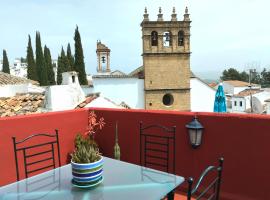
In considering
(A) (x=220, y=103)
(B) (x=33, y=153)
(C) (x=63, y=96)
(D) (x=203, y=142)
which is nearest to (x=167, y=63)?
(C) (x=63, y=96)

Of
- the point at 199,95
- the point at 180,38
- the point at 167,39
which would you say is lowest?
the point at 199,95

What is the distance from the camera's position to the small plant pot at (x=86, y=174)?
80.1 inches

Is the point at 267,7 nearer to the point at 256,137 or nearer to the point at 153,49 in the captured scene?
the point at 153,49

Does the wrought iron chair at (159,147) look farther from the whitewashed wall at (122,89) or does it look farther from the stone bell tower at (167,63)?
the stone bell tower at (167,63)

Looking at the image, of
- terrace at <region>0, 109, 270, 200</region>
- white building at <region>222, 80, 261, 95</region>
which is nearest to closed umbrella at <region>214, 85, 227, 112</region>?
terrace at <region>0, 109, 270, 200</region>

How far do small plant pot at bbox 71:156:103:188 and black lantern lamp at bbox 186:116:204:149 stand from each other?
63.3 inches

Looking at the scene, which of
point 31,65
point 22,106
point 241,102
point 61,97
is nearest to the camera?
point 61,97

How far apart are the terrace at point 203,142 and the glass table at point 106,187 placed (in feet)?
4.06

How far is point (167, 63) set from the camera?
800 inches

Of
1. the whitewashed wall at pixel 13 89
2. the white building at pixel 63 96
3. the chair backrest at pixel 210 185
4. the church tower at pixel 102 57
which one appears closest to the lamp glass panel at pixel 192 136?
the chair backrest at pixel 210 185

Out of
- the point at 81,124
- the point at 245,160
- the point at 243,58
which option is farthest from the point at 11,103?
the point at 243,58

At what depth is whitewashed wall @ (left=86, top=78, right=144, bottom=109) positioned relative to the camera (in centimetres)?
1870

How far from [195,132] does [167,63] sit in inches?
688

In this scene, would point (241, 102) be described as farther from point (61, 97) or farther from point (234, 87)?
point (61, 97)
